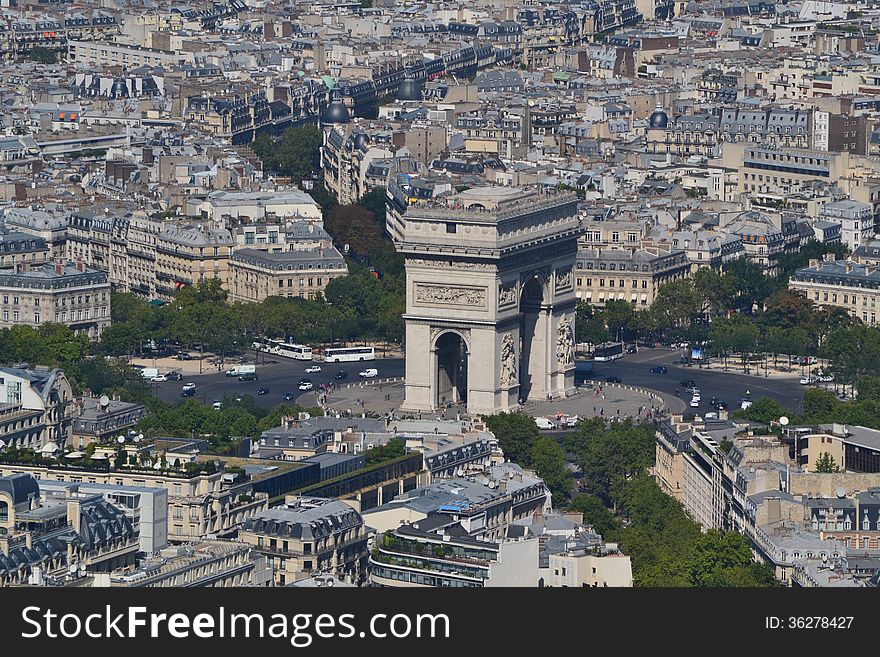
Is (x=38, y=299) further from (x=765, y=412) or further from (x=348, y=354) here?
(x=765, y=412)

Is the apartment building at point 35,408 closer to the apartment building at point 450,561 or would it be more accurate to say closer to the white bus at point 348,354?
the apartment building at point 450,561

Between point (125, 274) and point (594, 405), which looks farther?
point (125, 274)

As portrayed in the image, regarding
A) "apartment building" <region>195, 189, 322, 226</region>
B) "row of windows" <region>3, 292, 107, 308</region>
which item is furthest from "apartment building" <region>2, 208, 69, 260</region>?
"row of windows" <region>3, 292, 107, 308</region>

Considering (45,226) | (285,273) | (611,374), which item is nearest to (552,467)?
(611,374)

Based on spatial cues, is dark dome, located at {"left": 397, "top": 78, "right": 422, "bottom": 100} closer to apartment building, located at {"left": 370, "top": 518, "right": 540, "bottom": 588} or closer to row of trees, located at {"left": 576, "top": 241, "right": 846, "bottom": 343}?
row of trees, located at {"left": 576, "top": 241, "right": 846, "bottom": 343}

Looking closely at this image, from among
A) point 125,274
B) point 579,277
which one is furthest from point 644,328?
point 125,274
